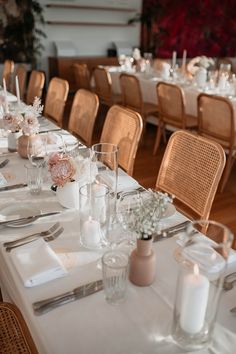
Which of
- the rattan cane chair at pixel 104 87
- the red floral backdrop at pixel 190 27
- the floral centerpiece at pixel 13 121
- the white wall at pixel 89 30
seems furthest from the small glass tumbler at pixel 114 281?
the red floral backdrop at pixel 190 27

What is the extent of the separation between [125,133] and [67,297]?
4.46 ft

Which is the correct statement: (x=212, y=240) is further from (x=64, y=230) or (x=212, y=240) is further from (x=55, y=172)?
(x=55, y=172)

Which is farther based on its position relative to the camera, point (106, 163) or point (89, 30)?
point (89, 30)

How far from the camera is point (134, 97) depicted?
4.26 m

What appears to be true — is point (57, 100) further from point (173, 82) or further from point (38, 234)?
point (38, 234)

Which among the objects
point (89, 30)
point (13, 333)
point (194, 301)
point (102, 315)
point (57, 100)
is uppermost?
point (89, 30)

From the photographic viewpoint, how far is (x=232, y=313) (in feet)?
3.17

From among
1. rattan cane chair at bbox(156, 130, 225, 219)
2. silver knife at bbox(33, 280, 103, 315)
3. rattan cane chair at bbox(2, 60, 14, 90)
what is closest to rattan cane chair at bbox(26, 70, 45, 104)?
rattan cane chair at bbox(2, 60, 14, 90)

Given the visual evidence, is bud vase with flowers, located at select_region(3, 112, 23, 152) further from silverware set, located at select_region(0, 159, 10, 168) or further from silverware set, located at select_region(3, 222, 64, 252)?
silverware set, located at select_region(3, 222, 64, 252)

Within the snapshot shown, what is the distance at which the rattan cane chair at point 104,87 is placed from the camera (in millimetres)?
4636

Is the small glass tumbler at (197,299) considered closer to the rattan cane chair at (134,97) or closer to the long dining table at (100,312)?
the long dining table at (100,312)

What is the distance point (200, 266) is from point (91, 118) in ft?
6.36

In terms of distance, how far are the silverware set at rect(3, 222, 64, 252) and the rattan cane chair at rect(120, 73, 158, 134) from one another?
3.05 metres

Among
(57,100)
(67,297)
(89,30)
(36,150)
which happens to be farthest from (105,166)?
(89,30)
